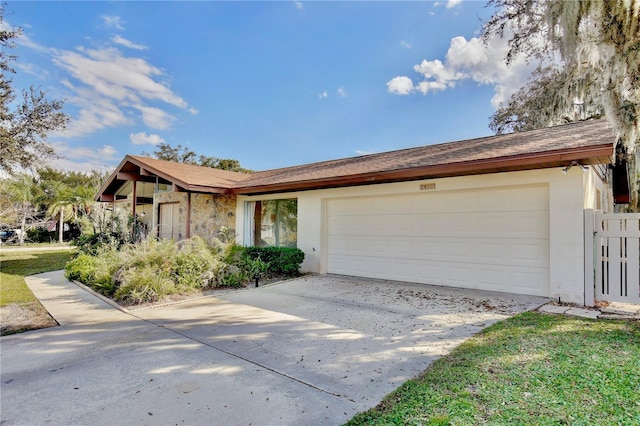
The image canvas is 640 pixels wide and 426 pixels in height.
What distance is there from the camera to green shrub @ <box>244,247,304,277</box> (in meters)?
9.70

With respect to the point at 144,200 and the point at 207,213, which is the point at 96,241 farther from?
the point at 207,213

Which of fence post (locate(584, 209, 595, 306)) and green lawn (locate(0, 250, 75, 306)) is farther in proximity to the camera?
green lawn (locate(0, 250, 75, 306))

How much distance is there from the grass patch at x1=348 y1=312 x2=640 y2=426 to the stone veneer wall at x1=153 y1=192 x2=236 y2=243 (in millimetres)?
9708

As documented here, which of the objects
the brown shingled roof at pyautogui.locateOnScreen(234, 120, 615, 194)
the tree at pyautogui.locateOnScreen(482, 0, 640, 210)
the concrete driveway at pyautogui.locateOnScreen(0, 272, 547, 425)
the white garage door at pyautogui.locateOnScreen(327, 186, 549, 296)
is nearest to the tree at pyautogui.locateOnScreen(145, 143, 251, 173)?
the brown shingled roof at pyautogui.locateOnScreen(234, 120, 615, 194)

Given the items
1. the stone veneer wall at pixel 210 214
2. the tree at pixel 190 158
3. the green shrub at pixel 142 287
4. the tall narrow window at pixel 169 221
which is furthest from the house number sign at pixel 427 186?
the tree at pixel 190 158

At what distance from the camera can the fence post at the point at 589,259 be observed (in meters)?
6.04

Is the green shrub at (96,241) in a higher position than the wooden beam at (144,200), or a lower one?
lower

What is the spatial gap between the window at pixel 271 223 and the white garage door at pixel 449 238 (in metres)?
1.49

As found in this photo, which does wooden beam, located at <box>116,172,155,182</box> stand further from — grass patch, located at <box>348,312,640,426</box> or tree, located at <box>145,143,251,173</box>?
tree, located at <box>145,143,251,173</box>

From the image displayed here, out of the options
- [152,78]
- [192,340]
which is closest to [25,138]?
[152,78]

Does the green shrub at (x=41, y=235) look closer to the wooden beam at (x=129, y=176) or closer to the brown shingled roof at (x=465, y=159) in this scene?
the wooden beam at (x=129, y=176)

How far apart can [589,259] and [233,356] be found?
631 centimetres

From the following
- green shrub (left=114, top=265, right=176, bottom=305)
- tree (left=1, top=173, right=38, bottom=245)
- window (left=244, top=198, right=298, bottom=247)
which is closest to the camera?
green shrub (left=114, top=265, right=176, bottom=305)

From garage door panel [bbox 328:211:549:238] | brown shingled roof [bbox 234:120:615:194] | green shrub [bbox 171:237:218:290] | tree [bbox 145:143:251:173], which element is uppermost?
tree [bbox 145:143:251:173]
